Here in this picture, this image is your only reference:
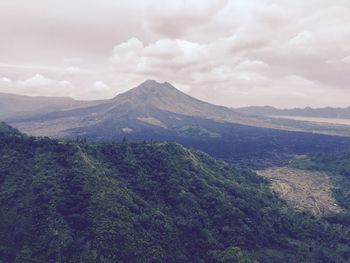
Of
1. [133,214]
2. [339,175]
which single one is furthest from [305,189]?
[133,214]

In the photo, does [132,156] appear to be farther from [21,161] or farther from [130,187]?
[21,161]

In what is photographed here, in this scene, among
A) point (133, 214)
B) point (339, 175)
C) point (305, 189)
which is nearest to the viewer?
point (133, 214)

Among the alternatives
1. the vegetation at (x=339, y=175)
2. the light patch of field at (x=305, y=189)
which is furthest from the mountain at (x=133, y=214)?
the light patch of field at (x=305, y=189)

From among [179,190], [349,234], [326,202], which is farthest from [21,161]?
[326,202]

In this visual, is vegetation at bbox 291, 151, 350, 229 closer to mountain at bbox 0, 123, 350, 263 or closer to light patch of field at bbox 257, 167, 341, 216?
light patch of field at bbox 257, 167, 341, 216

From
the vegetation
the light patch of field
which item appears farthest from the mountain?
the light patch of field

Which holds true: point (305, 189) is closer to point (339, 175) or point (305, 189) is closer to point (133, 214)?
point (339, 175)
